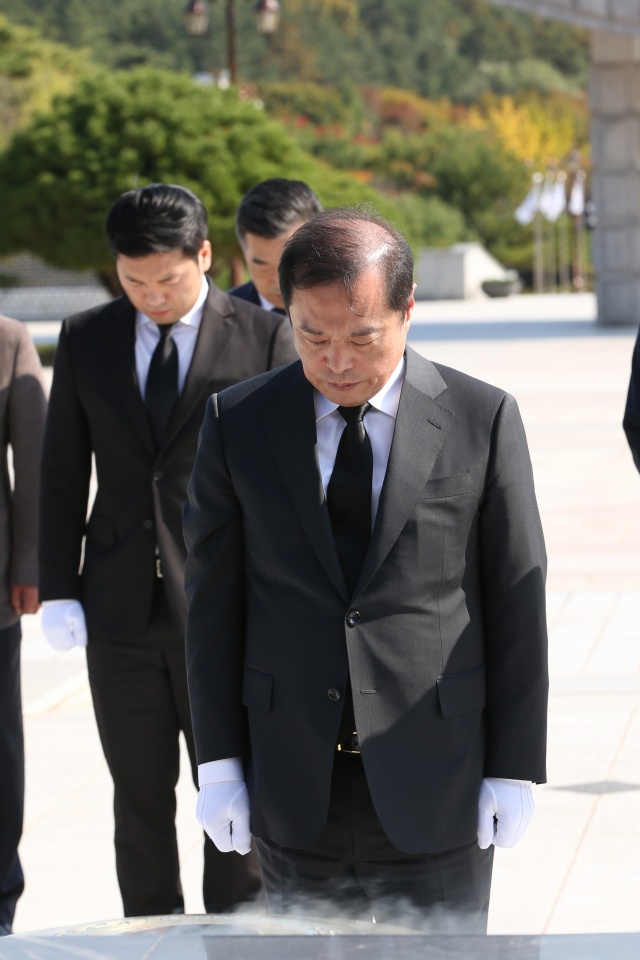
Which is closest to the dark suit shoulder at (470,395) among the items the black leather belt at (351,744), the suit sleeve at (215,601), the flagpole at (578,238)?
the suit sleeve at (215,601)

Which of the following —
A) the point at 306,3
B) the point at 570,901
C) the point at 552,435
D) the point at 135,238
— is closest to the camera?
the point at 135,238

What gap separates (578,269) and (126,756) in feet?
147

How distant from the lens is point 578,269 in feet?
150

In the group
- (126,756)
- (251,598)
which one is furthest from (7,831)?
(251,598)

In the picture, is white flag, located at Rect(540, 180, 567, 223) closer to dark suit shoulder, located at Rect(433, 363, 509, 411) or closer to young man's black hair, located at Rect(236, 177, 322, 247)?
young man's black hair, located at Rect(236, 177, 322, 247)

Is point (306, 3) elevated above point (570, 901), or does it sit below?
above

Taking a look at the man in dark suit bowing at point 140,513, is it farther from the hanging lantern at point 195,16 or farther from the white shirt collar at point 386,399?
the hanging lantern at point 195,16

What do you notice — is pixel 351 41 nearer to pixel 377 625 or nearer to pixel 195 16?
pixel 195 16

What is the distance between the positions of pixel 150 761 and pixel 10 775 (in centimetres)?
49

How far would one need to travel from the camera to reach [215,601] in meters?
2.18

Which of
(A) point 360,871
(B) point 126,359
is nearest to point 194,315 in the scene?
(B) point 126,359

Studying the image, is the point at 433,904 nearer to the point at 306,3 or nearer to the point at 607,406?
the point at 607,406

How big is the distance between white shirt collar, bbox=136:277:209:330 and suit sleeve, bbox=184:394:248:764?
101 centimetres

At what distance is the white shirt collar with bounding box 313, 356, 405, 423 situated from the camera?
2.10 metres
